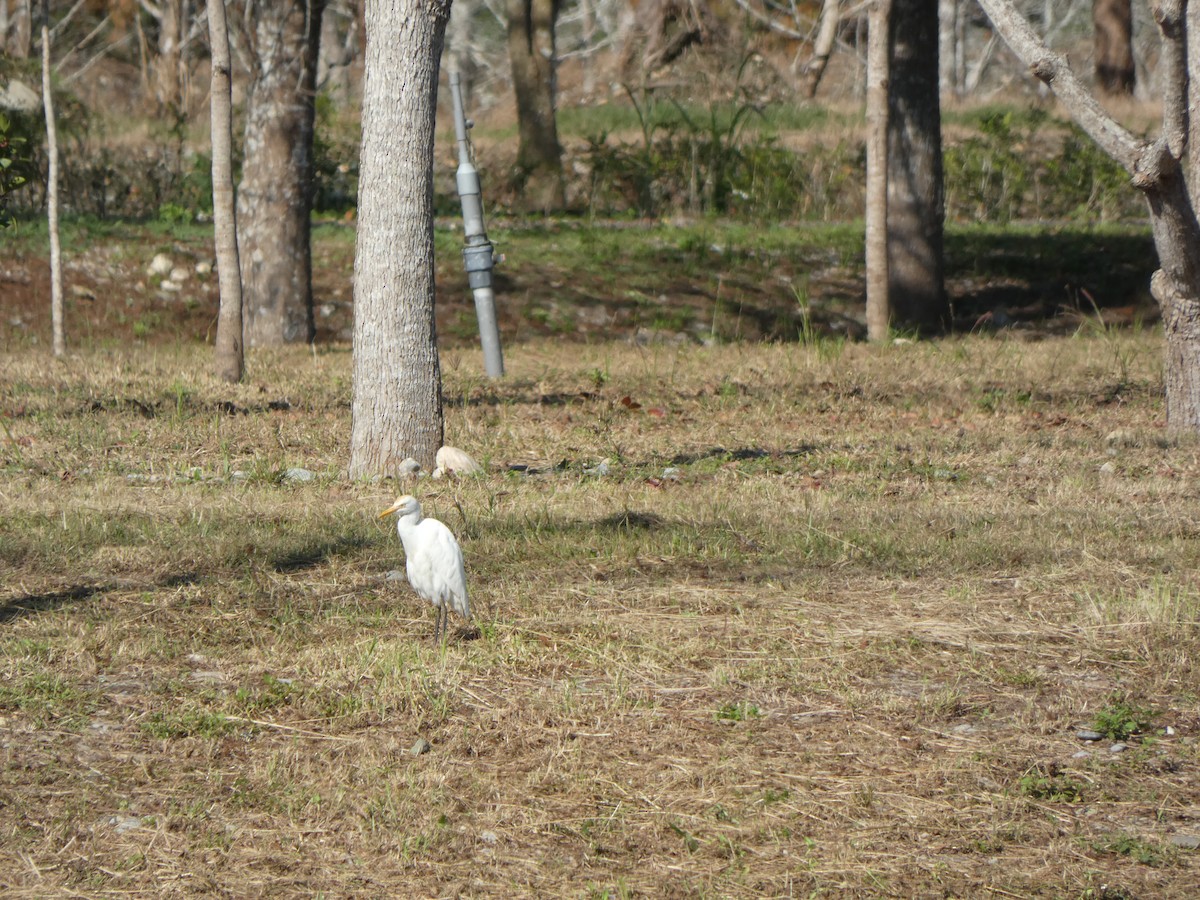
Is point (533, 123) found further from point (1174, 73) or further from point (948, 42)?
point (948, 42)

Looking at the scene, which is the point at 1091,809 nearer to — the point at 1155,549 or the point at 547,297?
the point at 1155,549

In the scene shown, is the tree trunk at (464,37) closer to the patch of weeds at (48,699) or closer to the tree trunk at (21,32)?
the tree trunk at (21,32)

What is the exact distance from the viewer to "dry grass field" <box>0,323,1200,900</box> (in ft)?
11.4

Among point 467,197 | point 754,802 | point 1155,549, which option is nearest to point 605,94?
point 467,197

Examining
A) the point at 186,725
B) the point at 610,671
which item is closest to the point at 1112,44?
the point at 610,671

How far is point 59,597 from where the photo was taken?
17.1ft

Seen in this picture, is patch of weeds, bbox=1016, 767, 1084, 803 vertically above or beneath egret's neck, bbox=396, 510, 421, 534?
beneath

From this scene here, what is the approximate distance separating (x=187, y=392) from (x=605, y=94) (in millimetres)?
24637

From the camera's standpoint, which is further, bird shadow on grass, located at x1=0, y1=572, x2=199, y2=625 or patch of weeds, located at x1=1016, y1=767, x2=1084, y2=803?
bird shadow on grass, located at x1=0, y1=572, x2=199, y2=625

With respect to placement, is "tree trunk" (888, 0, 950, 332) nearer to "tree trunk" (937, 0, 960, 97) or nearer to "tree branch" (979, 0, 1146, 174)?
"tree branch" (979, 0, 1146, 174)

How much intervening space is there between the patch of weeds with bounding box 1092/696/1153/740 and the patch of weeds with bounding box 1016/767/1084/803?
0.35m

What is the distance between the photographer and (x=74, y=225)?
15484 millimetres

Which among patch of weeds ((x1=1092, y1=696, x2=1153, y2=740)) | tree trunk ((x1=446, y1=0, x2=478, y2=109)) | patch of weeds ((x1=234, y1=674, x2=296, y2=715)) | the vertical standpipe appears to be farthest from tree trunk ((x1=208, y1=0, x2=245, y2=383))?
tree trunk ((x1=446, y1=0, x2=478, y2=109))

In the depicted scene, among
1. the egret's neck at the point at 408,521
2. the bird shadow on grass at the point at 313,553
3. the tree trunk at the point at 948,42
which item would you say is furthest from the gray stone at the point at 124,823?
the tree trunk at the point at 948,42
